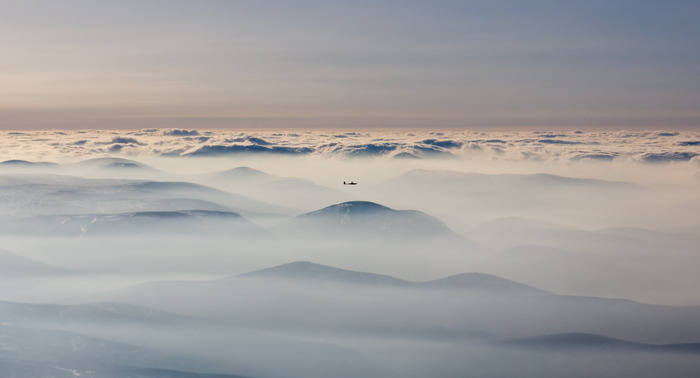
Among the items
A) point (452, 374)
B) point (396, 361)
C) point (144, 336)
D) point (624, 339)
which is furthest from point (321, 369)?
point (624, 339)

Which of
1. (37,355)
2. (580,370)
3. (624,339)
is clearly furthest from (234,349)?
(624,339)

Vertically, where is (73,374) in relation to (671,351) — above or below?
below

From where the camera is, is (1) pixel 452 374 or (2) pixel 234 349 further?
(2) pixel 234 349

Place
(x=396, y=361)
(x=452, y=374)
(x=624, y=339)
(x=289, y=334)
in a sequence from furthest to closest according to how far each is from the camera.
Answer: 1. (x=289, y=334)
2. (x=624, y=339)
3. (x=396, y=361)
4. (x=452, y=374)

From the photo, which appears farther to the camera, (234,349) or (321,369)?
(234,349)

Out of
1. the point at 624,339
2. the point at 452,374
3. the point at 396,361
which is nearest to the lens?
the point at 452,374

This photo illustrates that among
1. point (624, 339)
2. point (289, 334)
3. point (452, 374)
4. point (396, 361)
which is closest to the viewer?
point (452, 374)

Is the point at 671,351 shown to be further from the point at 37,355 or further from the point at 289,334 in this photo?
the point at 37,355

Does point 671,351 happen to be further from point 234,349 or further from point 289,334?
point 234,349

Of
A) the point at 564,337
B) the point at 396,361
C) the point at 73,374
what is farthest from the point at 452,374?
the point at 73,374
